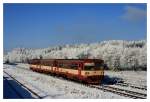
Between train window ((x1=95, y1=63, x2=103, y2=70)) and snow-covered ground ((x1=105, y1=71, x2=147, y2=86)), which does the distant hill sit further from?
train window ((x1=95, y1=63, x2=103, y2=70))

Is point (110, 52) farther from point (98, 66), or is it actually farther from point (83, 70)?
point (83, 70)

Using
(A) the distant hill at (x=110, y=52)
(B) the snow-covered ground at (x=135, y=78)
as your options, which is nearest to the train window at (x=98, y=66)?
(B) the snow-covered ground at (x=135, y=78)

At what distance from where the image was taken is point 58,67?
2659 cm

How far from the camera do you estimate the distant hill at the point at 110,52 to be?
3416cm

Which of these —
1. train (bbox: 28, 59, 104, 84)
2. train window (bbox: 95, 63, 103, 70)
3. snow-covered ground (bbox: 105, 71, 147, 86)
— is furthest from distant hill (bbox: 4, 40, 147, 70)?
train window (bbox: 95, 63, 103, 70)

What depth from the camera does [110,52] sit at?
36.4 metres

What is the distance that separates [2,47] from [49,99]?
377 cm

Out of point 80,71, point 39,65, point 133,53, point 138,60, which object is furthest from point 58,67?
point 133,53

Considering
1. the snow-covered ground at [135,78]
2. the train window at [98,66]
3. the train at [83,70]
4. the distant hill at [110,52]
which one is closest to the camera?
the train at [83,70]

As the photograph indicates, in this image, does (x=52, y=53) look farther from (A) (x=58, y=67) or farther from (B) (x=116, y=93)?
(B) (x=116, y=93)

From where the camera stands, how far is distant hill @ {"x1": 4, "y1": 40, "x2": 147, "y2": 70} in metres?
34.2

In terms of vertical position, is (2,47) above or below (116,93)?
above

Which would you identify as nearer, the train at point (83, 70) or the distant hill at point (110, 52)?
the train at point (83, 70)

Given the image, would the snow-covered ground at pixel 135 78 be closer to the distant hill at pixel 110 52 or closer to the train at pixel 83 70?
the train at pixel 83 70
